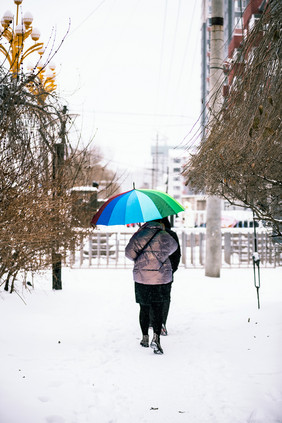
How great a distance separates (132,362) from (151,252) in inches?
54.0

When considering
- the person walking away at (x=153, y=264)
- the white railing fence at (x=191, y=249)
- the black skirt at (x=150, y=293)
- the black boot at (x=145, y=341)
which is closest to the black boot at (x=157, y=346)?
the person walking away at (x=153, y=264)

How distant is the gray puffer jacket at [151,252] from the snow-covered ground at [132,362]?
3.31ft

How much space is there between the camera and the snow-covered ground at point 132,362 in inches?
171

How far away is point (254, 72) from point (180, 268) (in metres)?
12.1

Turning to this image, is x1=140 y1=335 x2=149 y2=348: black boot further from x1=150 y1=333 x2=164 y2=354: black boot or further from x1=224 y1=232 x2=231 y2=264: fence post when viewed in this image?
x1=224 y1=232 x2=231 y2=264: fence post

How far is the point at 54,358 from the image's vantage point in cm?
598

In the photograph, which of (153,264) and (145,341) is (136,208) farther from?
(145,341)

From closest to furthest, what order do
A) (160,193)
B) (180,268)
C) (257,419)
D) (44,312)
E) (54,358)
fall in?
(257,419) < (54,358) < (160,193) < (44,312) < (180,268)

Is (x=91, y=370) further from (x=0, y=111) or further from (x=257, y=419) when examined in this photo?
(x=0, y=111)

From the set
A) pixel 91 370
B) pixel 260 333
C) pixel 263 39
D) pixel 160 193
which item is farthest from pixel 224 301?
pixel 263 39

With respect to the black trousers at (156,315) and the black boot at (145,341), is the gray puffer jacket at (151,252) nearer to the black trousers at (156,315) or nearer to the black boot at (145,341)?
the black trousers at (156,315)

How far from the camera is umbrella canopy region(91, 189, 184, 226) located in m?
5.96

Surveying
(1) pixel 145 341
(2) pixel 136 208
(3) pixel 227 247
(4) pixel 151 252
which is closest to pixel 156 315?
(1) pixel 145 341

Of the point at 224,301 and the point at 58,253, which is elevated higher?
the point at 58,253
